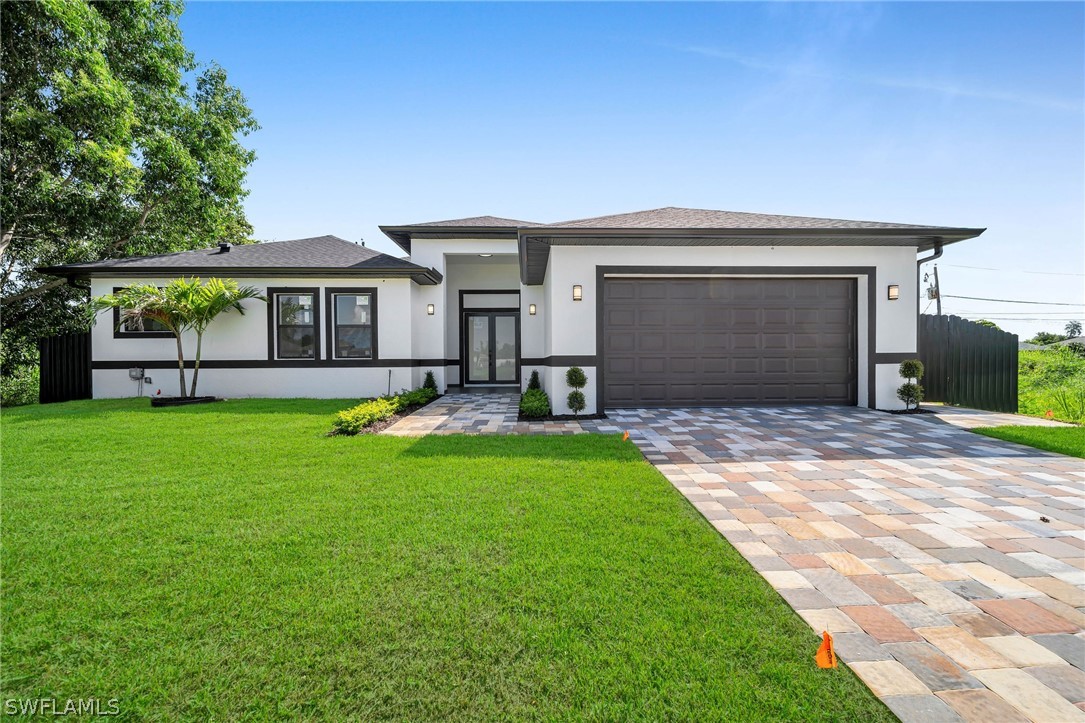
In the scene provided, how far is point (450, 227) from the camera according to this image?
11.5m

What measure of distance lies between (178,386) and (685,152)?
13388 mm

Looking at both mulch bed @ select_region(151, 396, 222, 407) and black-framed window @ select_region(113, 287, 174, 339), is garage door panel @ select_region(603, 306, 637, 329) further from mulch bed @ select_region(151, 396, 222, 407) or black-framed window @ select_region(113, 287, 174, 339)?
black-framed window @ select_region(113, 287, 174, 339)

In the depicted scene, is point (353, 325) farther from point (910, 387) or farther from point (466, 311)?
point (910, 387)

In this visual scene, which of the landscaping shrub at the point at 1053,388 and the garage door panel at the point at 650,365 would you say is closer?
the landscaping shrub at the point at 1053,388

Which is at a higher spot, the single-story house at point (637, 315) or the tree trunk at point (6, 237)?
the tree trunk at point (6, 237)

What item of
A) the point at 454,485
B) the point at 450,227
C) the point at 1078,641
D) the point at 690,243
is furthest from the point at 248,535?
the point at 450,227

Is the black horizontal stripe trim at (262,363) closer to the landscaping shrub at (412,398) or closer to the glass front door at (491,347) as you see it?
the landscaping shrub at (412,398)

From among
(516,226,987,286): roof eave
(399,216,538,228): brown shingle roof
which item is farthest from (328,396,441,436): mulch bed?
(399,216,538,228): brown shingle roof

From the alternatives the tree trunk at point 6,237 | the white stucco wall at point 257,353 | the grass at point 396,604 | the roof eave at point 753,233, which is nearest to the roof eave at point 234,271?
the white stucco wall at point 257,353

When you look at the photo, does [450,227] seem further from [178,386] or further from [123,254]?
[123,254]

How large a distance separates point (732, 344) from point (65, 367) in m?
15.2

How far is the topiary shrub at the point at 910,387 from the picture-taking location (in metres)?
7.75

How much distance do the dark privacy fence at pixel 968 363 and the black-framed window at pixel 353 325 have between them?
38.8ft

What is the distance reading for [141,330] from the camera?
33.7 ft
